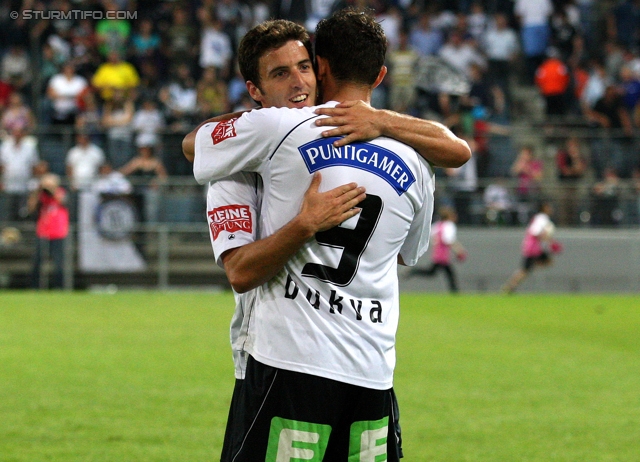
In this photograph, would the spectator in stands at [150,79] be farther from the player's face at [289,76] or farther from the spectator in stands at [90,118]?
the player's face at [289,76]

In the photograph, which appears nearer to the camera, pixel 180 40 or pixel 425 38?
pixel 180 40

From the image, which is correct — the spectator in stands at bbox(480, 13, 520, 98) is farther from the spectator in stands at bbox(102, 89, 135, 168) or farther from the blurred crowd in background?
the spectator in stands at bbox(102, 89, 135, 168)

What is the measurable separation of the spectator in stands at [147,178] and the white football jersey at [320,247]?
54.2 feet

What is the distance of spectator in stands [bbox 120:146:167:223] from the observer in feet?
63.3

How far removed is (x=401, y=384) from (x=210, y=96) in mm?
13071

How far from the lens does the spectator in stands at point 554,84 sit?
22953 mm

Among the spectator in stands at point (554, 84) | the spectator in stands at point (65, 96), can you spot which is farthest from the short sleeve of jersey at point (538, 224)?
the spectator in stands at point (65, 96)

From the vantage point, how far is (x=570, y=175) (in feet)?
70.1

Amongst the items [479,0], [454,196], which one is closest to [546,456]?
[454,196]

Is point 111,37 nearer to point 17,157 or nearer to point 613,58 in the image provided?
point 17,157

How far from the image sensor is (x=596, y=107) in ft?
74.8

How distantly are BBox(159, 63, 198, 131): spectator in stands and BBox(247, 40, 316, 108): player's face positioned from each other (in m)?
17.3

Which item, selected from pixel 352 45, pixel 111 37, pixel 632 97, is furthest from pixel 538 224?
pixel 352 45

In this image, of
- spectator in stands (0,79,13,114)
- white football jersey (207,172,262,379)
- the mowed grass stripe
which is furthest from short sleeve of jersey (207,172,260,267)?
spectator in stands (0,79,13,114)
